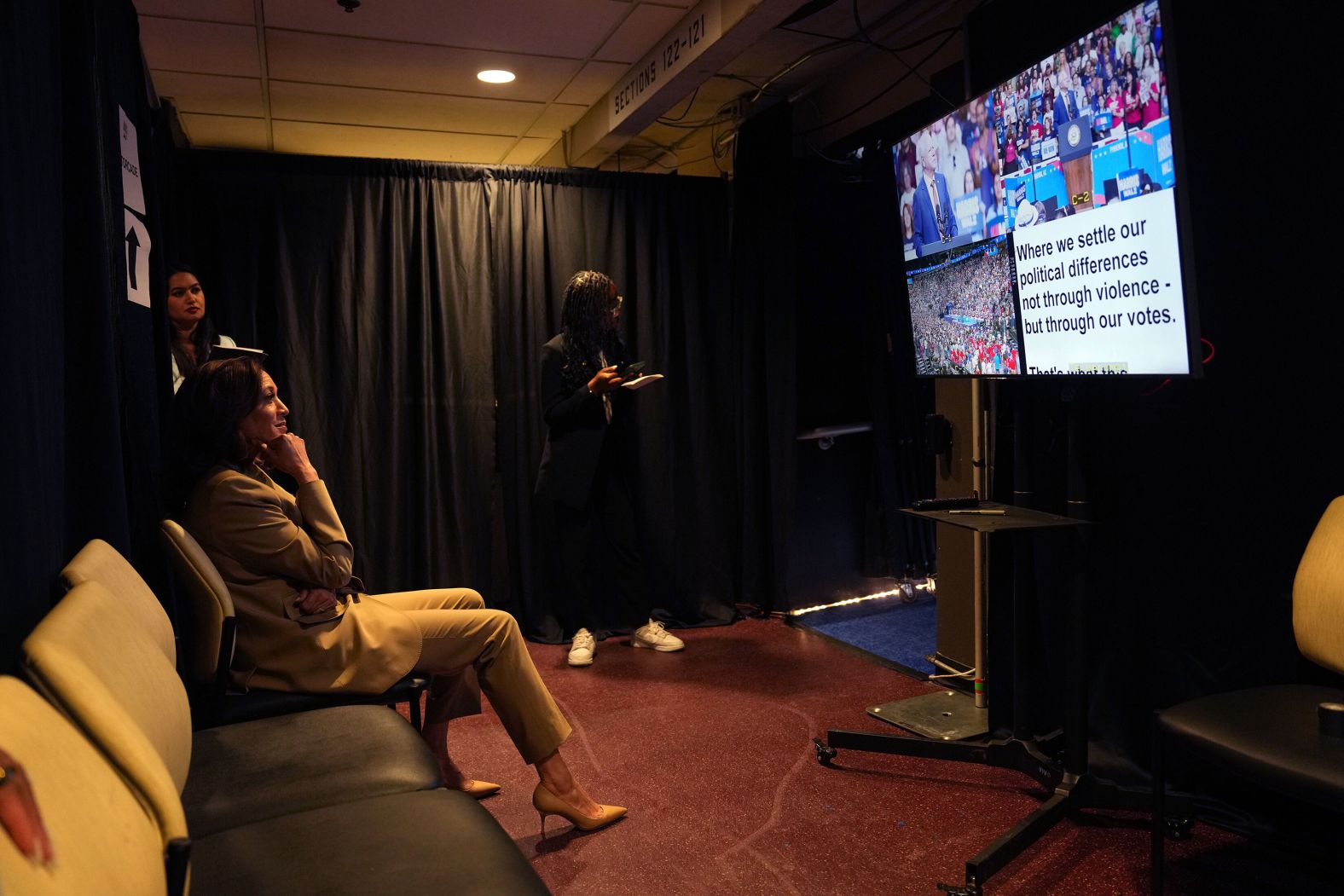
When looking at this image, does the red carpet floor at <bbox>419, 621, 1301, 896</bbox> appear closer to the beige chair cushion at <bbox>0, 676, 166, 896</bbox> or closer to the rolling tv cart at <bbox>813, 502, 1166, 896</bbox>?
the rolling tv cart at <bbox>813, 502, 1166, 896</bbox>

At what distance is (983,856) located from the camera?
203 centimetres

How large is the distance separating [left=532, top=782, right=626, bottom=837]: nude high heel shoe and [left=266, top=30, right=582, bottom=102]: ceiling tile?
A: 2.61 meters

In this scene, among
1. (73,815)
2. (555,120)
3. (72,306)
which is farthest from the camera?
(555,120)

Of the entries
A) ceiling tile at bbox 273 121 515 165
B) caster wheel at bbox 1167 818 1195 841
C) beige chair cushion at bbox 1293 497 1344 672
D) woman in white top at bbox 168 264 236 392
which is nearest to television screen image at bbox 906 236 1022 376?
beige chair cushion at bbox 1293 497 1344 672

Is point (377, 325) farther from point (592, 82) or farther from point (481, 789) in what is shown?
point (481, 789)

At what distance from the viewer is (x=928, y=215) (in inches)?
105

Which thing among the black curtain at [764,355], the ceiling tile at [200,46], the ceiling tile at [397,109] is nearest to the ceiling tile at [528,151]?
the ceiling tile at [397,109]

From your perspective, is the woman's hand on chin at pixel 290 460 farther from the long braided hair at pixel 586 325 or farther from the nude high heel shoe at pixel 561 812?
the long braided hair at pixel 586 325

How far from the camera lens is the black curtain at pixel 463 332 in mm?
4156

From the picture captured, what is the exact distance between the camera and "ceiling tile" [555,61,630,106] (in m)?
3.77

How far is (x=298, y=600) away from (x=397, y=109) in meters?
2.82

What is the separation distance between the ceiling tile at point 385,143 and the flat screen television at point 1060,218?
2751 mm

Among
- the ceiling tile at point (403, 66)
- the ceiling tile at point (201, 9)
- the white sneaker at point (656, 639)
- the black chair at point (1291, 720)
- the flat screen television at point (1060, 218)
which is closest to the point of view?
the black chair at point (1291, 720)

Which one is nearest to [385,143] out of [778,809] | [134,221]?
[134,221]
